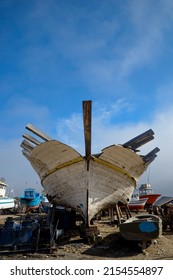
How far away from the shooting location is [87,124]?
829 centimetres

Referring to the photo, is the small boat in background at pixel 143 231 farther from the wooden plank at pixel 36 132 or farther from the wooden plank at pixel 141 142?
the wooden plank at pixel 36 132

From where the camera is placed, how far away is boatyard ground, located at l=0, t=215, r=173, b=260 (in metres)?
6.80

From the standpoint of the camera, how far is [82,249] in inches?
306

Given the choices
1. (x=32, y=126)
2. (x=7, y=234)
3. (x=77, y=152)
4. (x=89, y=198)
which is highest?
(x=32, y=126)

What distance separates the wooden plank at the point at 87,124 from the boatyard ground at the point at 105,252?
318cm

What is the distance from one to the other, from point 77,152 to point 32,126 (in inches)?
87.0

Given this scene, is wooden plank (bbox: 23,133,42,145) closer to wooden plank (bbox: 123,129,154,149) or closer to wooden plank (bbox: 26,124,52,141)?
wooden plank (bbox: 26,124,52,141)

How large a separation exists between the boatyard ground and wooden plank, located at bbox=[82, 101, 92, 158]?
318 cm

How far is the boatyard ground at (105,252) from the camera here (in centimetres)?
680

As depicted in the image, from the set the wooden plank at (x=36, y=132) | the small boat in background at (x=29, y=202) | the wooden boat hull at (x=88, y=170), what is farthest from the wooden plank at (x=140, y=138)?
the small boat in background at (x=29, y=202)

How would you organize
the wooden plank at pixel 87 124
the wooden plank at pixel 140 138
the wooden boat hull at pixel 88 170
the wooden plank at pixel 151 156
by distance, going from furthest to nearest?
1. the wooden plank at pixel 151 156
2. the wooden plank at pixel 140 138
3. the wooden boat hull at pixel 88 170
4. the wooden plank at pixel 87 124

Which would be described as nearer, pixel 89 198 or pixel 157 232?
pixel 157 232

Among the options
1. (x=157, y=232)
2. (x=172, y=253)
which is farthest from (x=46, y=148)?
(x=172, y=253)

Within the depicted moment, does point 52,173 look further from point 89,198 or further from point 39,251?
point 39,251
